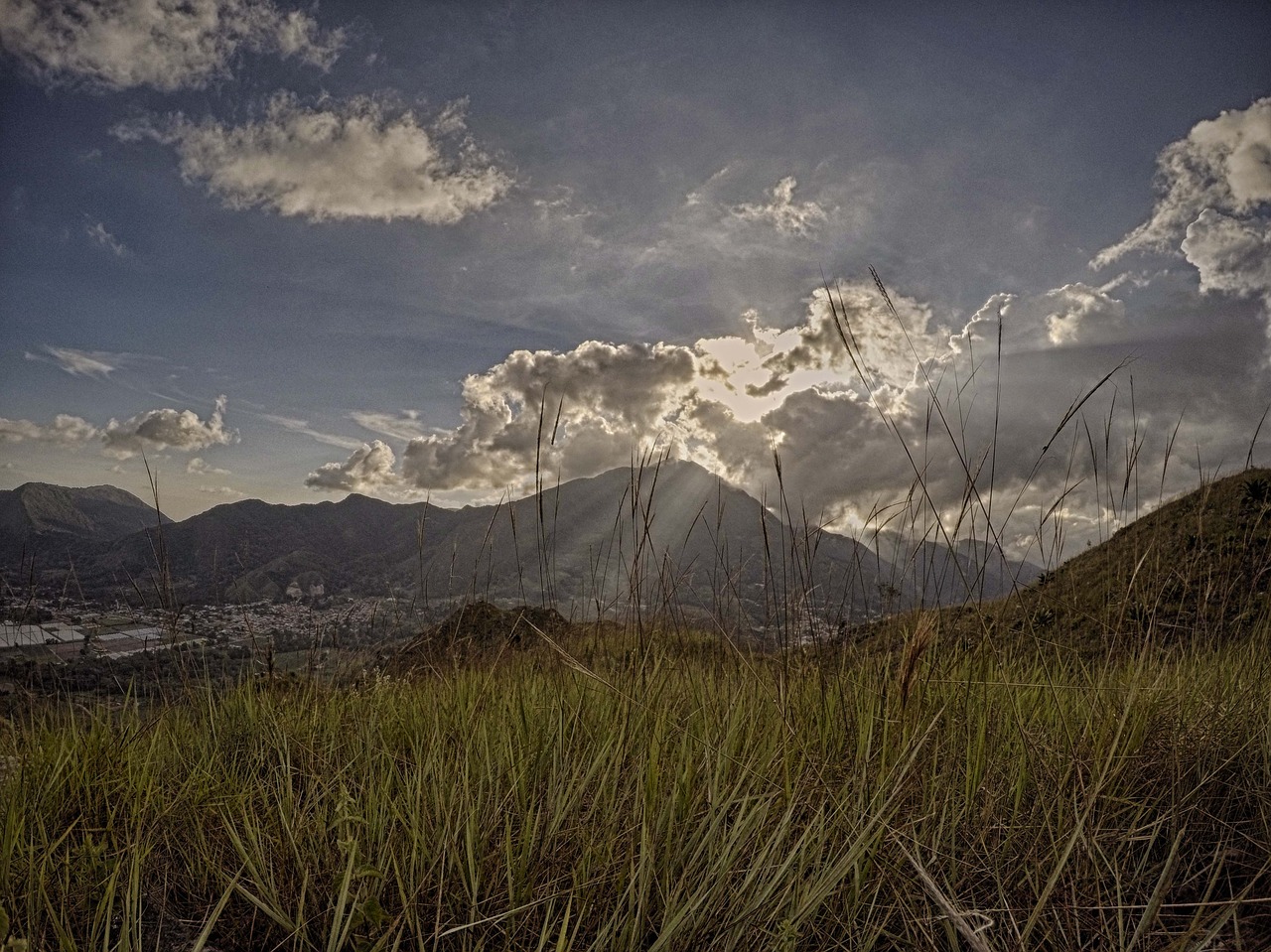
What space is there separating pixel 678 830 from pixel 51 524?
16.7 m

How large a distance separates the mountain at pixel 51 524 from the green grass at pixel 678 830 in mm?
1520

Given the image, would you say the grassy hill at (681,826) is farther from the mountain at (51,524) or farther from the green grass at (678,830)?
the mountain at (51,524)

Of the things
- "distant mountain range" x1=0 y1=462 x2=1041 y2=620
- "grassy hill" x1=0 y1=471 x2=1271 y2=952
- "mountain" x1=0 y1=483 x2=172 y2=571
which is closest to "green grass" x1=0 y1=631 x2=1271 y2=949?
"grassy hill" x1=0 y1=471 x2=1271 y2=952

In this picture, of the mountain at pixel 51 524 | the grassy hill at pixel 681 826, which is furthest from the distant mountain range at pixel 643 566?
the grassy hill at pixel 681 826

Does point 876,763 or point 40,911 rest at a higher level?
point 876,763

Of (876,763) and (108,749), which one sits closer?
(876,763)

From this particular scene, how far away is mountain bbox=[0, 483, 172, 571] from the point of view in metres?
3.91

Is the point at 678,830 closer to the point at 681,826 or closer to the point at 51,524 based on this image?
the point at 681,826

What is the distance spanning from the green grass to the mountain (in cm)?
152

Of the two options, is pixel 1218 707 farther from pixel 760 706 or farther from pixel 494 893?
pixel 494 893

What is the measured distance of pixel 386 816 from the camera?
1950 millimetres

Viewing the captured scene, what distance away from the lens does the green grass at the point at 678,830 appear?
5.16 ft

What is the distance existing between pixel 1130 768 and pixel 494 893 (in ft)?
7.13

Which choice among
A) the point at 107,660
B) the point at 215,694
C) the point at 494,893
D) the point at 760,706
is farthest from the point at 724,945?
the point at 107,660
